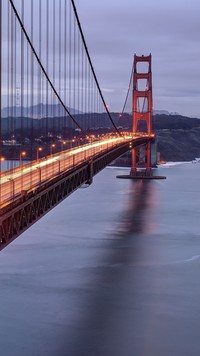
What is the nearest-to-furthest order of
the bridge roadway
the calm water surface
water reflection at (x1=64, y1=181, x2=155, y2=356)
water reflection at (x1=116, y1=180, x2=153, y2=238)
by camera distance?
the bridge roadway < water reflection at (x1=64, y1=181, x2=155, y2=356) < the calm water surface < water reflection at (x1=116, y1=180, x2=153, y2=238)

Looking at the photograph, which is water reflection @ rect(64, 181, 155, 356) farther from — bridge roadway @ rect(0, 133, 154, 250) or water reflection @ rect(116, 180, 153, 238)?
bridge roadway @ rect(0, 133, 154, 250)

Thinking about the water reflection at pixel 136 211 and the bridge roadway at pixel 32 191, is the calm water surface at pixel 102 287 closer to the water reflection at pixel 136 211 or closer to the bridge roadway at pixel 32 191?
the water reflection at pixel 136 211

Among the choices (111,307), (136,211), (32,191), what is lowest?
(136,211)

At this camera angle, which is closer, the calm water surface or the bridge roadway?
the bridge roadway

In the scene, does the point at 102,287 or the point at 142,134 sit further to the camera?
the point at 142,134

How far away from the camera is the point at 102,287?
745 inches

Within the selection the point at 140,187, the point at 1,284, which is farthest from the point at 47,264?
the point at 140,187

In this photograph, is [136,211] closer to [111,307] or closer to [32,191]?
[111,307]

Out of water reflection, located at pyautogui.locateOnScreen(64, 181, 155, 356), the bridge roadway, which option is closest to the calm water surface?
water reflection, located at pyautogui.locateOnScreen(64, 181, 155, 356)

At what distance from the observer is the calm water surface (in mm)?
14492

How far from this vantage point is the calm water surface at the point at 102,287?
14492mm

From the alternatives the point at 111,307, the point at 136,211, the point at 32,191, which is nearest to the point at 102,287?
the point at 111,307

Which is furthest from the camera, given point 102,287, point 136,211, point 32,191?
point 136,211

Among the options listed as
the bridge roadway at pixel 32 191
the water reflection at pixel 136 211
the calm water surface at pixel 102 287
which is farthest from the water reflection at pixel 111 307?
the bridge roadway at pixel 32 191
